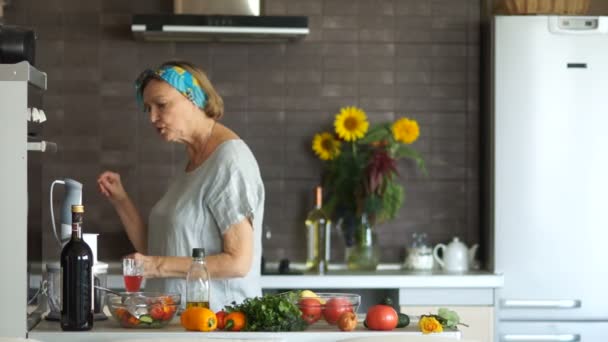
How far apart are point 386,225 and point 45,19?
1.76 metres

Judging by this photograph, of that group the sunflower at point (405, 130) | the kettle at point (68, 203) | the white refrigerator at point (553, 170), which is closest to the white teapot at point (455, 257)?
the white refrigerator at point (553, 170)

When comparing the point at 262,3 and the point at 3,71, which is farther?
the point at 262,3

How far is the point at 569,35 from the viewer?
4.61 m

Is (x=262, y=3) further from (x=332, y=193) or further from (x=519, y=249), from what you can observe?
(x=519, y=249)

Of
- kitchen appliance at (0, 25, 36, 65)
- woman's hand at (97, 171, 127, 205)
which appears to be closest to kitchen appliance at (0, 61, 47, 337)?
kitchen appliance at (0, 25, 36, 65)

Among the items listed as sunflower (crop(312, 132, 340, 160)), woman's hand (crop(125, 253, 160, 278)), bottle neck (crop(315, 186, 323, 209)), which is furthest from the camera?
sunflower (crop(312, 132, 340, 160))

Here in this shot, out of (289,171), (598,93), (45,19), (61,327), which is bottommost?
(61,327)

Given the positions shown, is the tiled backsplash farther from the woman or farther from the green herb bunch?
the green herb bunch

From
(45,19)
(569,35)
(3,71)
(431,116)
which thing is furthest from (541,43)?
(3,71)

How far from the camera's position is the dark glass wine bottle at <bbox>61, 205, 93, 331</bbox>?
2.53 metres

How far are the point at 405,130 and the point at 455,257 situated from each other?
59 centimetres

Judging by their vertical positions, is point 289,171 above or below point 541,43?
below

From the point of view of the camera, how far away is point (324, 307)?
2619 mm

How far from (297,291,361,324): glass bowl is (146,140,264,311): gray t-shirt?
42 cm
